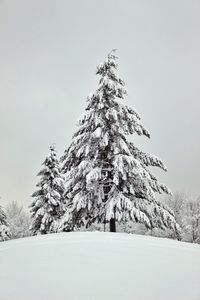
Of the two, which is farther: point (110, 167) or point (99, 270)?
point (110, 167)

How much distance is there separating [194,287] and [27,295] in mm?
1356

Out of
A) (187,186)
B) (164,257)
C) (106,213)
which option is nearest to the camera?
(164,257)

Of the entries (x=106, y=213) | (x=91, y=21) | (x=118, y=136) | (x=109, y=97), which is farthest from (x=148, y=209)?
(x=91, y=21)

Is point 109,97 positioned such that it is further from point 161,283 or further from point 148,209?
point 161,283

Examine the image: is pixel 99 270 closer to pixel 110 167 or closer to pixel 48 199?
pixel 110 167

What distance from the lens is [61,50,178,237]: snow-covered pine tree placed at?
955 centimetres

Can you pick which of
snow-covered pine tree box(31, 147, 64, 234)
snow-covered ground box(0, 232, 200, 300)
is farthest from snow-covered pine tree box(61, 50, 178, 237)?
snow-covered pine tree box(31, 147, 64, 234)

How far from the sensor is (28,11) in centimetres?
7575

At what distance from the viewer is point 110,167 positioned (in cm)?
1040

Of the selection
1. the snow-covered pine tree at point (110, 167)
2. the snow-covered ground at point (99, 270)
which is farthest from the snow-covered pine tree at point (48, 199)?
the snow-covered ground at point (99, 270)

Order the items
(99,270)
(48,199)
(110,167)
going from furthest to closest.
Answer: (48,199), (110,167), (99,270)

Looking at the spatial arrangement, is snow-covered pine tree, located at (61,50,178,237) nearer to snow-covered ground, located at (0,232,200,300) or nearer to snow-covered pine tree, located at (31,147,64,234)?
snow-covered ground, located at (0,232,200,300)

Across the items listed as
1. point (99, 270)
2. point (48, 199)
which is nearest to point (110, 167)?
point (99, 270)

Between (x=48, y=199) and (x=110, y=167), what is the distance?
29.0 feet
